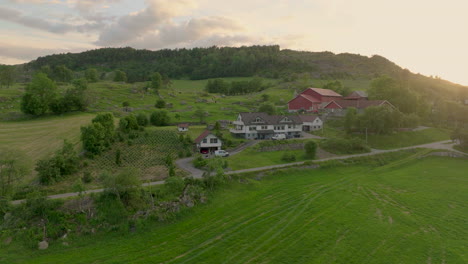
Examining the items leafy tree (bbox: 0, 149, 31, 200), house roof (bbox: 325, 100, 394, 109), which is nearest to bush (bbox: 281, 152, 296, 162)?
leafy tree (bbox: 0, 149, 31, 200)

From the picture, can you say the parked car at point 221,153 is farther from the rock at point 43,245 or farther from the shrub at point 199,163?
the rock at point 43,245

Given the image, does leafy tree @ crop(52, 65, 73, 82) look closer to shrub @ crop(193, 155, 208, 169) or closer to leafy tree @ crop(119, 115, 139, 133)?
leafy tree @ crop(119, 115, 139, 133)

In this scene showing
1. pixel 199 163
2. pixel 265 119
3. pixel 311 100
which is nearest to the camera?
pixel 199 163

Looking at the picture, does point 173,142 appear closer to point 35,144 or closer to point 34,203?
point 35,144

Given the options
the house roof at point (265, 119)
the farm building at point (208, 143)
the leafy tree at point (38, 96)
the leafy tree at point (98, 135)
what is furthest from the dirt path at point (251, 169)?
the leafy tree at point (38, 96)

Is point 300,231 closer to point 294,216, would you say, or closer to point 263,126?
point 294,216

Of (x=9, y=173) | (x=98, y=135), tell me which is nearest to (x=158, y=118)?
(x=98, y=135)

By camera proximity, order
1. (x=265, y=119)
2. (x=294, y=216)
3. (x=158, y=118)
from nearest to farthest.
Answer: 1. (x=294, y=216)
2. (x=265, y=119)
3. (x=158, y=118)
